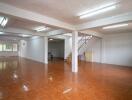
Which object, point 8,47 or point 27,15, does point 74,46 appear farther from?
point 8,47

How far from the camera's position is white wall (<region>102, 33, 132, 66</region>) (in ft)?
26.2

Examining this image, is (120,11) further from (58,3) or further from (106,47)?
(106,47)

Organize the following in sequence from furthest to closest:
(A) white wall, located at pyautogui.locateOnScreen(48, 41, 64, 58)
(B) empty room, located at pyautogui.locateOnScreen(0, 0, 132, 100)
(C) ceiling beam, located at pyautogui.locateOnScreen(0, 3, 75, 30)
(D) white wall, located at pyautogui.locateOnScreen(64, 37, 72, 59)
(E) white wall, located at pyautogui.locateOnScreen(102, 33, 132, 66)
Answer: (A) white wall, located at pyautogui.locateOnScreen(48, 41, 64, 58) → (D) white wall, located at pyautogui.locateOnScreen(64, 37, 72, 59) → (E) white wall, located at pyautogui.locateOnScreen(102, 33, 132, 66) → (C) ceiling beam, located at pyautogui.locateOnScreen(0, 3, 75, 30) → (B) empty room, located at pyautogui.locateOnScreen(0, 0, 132, 100)

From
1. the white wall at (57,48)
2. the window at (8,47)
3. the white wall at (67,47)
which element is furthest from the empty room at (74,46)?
the window at (8,47)

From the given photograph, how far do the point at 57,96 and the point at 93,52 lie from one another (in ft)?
27.3

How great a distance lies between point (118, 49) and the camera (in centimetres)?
856

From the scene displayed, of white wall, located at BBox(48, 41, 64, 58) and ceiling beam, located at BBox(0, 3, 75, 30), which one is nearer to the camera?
ceiling beam, located at BBox(0, 3, 75, 30)

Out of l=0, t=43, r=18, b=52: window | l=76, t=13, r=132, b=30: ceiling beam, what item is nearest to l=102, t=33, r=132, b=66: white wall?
A: l=76, t=13, r=132, b=30: ceiling beam

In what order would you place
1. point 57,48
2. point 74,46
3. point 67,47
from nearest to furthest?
point 74,46 < point 67,47 < point 57,48

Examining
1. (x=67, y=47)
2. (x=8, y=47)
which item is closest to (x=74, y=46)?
(x=67, y=47)

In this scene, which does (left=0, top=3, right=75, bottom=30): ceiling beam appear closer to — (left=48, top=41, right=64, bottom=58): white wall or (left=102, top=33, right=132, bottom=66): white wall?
(left=102, top=33, right=132, bottom=66): white wall

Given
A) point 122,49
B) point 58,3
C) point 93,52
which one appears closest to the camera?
point 58,3

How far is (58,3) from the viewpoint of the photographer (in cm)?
309

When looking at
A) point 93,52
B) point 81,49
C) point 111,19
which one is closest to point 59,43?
point 81,49
